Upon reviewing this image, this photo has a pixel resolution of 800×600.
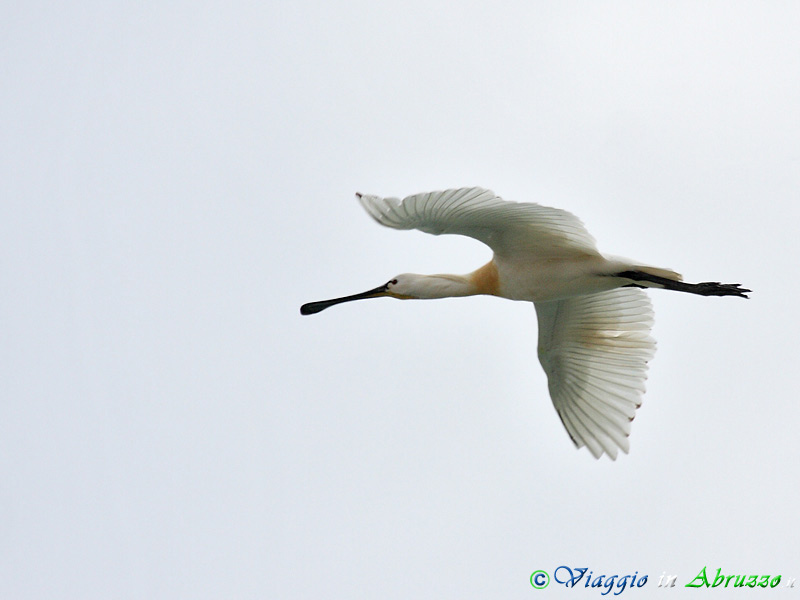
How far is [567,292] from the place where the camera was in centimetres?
1100

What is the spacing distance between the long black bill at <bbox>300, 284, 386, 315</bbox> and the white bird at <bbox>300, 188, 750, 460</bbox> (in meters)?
0.01

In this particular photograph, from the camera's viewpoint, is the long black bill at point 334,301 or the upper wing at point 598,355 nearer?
the long black bill at point 334,301

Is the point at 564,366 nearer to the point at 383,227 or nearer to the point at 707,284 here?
the point at 707,284

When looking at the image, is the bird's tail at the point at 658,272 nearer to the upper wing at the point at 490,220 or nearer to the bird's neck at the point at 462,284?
the upper wing at the point at 490,220

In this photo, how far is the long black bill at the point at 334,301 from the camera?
11.6 m

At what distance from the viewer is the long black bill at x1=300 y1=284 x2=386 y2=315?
11.6 meters

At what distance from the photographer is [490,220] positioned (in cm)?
1015

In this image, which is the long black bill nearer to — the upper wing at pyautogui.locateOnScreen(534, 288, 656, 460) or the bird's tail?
the upper wing at pyautogui.locateOnScreen(534, 288, 656, 460)

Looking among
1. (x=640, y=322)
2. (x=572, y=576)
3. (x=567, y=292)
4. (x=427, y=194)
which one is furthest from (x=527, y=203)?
(x=572, y=576)

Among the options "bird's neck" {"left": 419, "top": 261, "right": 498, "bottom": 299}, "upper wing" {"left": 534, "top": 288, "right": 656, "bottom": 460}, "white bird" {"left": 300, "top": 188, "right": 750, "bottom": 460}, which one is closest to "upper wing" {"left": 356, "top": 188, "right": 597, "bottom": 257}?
"white bird" {"left": 300, "top": 188, "right": 750, "bottom": 460}

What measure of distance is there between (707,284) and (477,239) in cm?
204

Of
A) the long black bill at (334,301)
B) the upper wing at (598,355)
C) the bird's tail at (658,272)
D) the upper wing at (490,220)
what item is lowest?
the upper wing at (598,355)

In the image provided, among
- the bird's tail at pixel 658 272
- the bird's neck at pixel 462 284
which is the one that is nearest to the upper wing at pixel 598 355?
the bird's neck at pixel 462 284

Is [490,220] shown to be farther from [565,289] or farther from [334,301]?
[334,301]
